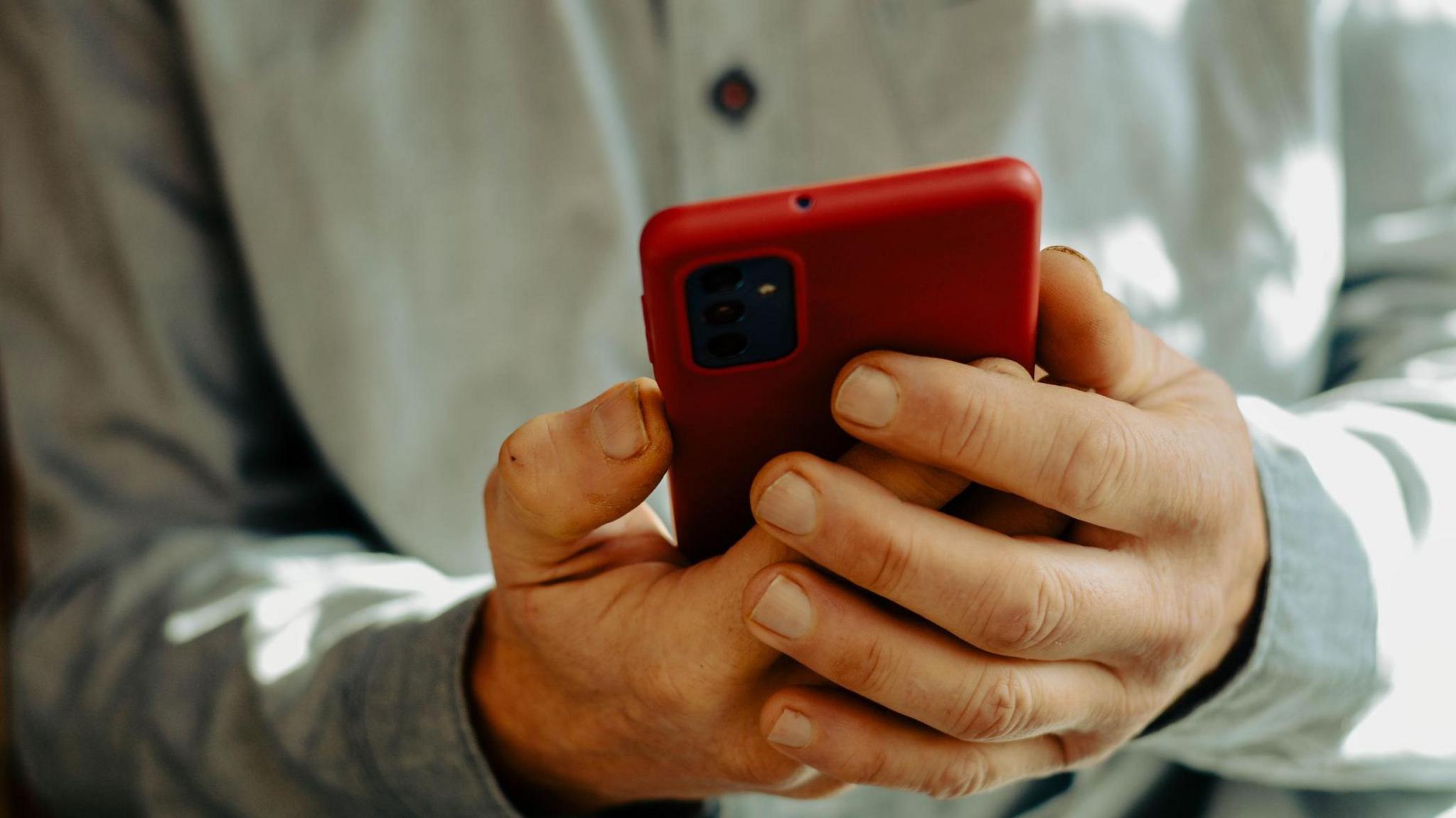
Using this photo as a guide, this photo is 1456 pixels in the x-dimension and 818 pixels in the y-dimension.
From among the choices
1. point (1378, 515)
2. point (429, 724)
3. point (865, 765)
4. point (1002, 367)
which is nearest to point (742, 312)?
point (1002, 367)

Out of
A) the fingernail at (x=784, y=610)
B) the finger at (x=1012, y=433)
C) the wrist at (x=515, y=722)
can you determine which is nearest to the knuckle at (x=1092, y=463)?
the finger at (x=1012, y=433)

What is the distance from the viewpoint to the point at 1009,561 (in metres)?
0.41

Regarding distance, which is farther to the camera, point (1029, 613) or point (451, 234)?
point (451, 234)

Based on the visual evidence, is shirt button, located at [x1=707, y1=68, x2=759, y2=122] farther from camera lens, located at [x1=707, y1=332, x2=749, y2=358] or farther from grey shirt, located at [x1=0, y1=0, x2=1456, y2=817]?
camera lens, located at [x1=707, y1=332, x2=749, y2=358]

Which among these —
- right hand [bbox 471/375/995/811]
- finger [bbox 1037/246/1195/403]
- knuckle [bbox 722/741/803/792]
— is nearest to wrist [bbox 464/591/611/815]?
right hand [bbox 471/375/995/811]

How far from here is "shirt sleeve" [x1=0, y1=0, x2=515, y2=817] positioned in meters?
0.67

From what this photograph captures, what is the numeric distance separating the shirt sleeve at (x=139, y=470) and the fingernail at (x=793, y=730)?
0.29 m

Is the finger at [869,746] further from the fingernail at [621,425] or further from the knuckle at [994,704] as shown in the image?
the fingernail at [621,425]

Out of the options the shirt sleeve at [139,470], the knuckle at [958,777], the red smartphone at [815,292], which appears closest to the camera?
the red smartphone at [815,292]

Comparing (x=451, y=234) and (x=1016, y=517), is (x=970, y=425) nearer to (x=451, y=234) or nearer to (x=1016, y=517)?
(x=1016, y=517)

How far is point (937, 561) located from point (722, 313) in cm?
13

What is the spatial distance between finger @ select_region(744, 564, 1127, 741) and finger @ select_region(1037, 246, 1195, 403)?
0.14 meters

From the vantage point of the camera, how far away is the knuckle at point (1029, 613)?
0.41 m

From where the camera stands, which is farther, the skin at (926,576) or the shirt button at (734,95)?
the shirt button at (734,95)
